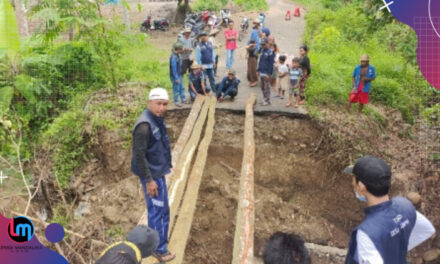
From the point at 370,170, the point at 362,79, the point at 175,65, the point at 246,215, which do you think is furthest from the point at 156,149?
the point at 362,79

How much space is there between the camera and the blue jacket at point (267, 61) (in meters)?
7.68

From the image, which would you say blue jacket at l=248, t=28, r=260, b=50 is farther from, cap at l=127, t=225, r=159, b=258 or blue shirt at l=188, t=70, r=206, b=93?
cap at l=127, t=225, r=159, b=258

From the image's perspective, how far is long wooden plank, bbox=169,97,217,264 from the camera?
4257 millimetres

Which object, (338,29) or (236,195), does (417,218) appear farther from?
(338,29)

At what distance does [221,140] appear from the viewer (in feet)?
23.8

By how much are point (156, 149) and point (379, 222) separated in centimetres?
242

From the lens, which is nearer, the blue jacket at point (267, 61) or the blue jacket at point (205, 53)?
the blue jacket at point (267, 61)

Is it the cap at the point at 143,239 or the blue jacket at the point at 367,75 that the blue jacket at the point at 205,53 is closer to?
the blue jacket at the point at 367,75

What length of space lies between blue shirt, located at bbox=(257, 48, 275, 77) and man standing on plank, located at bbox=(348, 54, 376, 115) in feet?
5.93

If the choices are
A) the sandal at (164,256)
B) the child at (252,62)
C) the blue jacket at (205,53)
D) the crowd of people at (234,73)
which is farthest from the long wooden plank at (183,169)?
the child at (252,62)

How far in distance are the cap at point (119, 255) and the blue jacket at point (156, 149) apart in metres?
1.70

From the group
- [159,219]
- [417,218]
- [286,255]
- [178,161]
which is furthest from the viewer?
[178,161]

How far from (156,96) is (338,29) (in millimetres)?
12121

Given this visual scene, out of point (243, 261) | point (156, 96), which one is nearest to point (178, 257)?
point (243, 261)
